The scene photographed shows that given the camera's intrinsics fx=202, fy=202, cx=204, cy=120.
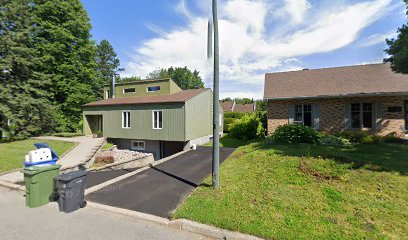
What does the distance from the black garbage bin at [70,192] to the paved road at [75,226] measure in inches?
7.7

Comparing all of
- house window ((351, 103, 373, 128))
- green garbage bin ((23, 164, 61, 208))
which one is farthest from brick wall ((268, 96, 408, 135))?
green garbage bin ((23, 164, 61, 208))

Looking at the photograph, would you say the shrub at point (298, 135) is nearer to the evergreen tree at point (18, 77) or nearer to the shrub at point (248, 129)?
the shrub at point (248, 129)

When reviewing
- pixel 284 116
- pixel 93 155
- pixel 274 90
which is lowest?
pixel 93 155

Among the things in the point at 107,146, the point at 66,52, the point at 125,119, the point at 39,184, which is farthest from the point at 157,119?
the point at 66,52

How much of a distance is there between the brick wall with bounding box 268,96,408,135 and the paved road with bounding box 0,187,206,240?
13041 millimetres

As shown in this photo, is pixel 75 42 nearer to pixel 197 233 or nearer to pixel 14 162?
pixel 14 162

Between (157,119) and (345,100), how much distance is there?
14300mm

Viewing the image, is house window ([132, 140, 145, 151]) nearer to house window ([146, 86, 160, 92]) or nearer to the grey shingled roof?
house window ([146, 86, 160, 92])

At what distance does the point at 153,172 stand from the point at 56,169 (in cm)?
366

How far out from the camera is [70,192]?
18.3ft

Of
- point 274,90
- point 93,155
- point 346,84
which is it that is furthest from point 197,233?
point 346,84

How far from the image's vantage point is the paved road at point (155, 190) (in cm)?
581

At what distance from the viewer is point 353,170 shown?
6832mm

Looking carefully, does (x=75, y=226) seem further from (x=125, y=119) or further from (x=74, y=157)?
(x=125, y=119)
